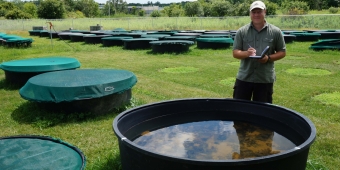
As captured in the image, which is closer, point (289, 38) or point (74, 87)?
point (74, 87)

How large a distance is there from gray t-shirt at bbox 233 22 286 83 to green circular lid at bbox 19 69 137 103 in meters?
2.40

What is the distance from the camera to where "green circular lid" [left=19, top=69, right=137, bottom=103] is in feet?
16.7

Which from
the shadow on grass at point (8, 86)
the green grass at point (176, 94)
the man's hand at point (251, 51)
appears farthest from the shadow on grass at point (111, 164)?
the shadow on grass at point (8, 86)

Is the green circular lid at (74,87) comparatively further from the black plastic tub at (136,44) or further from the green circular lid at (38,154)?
the black plastic tub at (136,44)

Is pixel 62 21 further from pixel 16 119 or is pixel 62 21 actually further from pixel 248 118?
pixel 248 118

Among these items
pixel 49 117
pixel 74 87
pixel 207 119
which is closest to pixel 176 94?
pixel 74 87

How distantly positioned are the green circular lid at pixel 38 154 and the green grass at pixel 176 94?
556 millimetres

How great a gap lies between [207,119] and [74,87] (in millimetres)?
2298

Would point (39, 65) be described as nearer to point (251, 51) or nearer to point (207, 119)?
point (207, 119)

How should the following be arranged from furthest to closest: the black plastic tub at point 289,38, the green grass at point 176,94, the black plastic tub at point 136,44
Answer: the black plastic tub at point 289,38
the black plastic tub at point 136,44
the green grass at point 176,94

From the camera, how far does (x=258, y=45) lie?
370cm

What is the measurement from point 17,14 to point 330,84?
47.1 m

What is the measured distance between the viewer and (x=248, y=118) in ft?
12.7

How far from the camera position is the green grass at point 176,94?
436 cm
